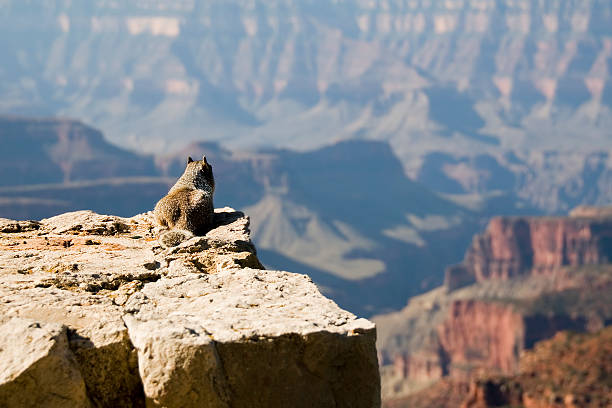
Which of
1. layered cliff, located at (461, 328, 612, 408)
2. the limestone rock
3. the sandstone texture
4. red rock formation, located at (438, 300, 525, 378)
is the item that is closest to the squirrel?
the sandstone texture

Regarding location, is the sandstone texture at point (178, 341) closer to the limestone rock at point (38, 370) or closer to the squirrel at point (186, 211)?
the limestone rock at point (38, 370)

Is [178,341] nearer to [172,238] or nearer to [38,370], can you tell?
[38,370]

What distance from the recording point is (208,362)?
757 centimetres

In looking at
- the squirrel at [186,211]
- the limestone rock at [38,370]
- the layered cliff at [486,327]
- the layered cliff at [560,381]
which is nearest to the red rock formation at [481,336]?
the layered cliff at [486,327]

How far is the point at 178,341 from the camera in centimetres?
754

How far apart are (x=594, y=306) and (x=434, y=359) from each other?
75.0 ft

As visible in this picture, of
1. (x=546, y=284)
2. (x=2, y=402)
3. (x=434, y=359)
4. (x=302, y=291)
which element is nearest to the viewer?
(x=2, y=402)

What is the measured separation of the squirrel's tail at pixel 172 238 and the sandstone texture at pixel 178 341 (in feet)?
4.23

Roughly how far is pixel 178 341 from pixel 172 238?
12.9ft

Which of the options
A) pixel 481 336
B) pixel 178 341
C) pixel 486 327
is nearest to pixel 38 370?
pixel 178 341

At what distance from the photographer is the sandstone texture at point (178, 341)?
753cm

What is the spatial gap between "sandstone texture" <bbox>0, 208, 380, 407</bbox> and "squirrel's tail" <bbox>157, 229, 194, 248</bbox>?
1.29 m

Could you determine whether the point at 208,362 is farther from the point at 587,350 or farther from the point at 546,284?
the point at 546,284

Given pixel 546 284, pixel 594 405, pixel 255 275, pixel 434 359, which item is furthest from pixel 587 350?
pixel 546 284
